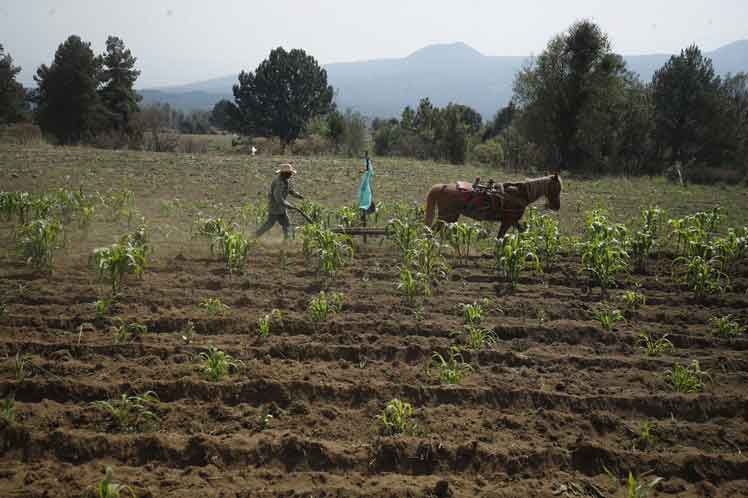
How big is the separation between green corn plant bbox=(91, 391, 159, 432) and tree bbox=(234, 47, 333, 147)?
49.4m

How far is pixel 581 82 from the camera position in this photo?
31094 mm

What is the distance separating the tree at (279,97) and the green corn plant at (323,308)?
47129 mm

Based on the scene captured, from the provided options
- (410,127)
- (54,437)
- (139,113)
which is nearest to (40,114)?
(139,113)

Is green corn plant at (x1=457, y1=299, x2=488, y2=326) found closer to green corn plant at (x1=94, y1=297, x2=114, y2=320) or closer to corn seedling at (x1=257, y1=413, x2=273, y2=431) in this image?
corn seedling at (x1=257, y1=413, x2=273, y2=431)

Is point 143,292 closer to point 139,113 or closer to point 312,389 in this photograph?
point 312,389

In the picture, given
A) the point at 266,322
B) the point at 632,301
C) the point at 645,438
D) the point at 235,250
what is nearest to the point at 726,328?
the point at 632,301

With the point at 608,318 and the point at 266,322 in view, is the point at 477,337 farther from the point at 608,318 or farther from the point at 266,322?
the point at 266,322

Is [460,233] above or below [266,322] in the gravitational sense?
above

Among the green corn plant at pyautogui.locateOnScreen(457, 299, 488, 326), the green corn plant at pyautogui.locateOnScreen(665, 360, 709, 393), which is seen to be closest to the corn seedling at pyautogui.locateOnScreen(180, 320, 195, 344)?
the green corn plant at pyautogui.locateOnScreen(457, 299, 488, 326)

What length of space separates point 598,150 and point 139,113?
40.6 m

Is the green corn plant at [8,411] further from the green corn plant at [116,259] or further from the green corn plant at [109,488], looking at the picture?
the green corn plant at [116,259]

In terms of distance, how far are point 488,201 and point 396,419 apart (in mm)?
6748

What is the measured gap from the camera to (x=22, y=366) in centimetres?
549

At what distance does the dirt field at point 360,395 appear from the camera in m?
4.24
